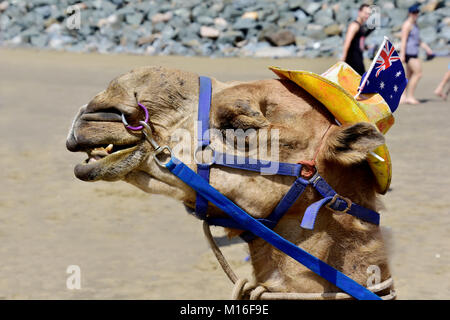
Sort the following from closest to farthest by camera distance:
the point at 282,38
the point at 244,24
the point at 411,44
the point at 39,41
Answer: the point at 411,44 < the point at 282,38 < the point at 39,41 < the point at 244,24

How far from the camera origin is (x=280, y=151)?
110 inches

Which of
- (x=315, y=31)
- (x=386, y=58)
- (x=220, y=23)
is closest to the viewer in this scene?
(x=386, y=58)

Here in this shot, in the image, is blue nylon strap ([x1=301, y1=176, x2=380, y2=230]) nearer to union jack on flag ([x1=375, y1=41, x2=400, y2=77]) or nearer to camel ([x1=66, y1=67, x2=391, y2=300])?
camel ([x1=66, y1=67, x2=391, y2=300])

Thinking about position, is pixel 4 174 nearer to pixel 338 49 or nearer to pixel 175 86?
pixel 175 86

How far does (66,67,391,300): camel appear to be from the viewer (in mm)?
2742

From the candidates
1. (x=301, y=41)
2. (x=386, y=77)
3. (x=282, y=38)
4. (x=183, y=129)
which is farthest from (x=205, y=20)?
(x=183, y=129)

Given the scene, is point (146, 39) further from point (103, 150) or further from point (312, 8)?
point (103, 150)

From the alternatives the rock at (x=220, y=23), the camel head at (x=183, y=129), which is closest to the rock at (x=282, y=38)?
the rock at (x=220, y=23)

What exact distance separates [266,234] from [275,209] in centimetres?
11

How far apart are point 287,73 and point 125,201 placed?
227 inches

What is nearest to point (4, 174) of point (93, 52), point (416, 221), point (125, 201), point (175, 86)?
point (125, 201)

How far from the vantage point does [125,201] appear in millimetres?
8383

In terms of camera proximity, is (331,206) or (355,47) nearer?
(331,206)

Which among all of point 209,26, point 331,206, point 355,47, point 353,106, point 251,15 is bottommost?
point 209,26
